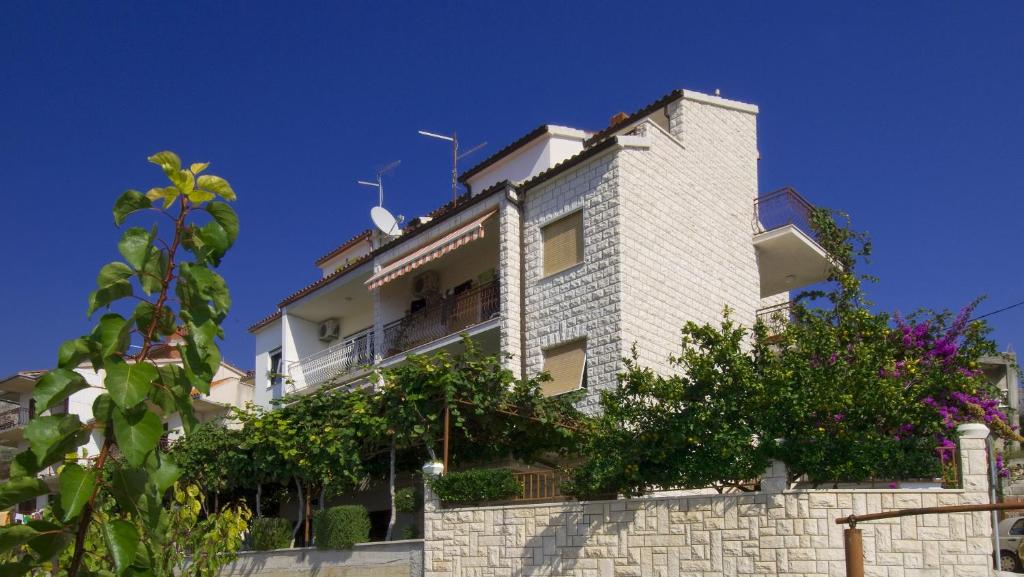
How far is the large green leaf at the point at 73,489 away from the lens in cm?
330

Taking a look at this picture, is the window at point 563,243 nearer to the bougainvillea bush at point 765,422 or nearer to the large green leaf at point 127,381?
the bougainvillea bush at point 765,422

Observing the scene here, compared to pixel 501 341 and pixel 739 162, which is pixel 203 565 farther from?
pixel 739 162

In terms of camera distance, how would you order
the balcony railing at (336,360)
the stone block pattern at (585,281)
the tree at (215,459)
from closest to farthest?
1. the stone block pattern at (585,281)
2. the tree at (215,459)
3. the balcony railing at (336,360)

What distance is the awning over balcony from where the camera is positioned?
24569mm

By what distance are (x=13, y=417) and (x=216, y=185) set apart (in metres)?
52.2

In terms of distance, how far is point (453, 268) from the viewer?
96.9 feet

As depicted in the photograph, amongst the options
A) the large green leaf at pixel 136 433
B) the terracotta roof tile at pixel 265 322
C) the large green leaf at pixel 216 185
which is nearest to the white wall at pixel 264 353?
the terracotta roof tile at pixel 265 322

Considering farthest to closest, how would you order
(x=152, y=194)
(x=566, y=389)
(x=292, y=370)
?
Answer: (x=292, y=370) < (x=566, y=389) < (x=152, y=194)

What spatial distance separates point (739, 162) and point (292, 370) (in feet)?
50.4

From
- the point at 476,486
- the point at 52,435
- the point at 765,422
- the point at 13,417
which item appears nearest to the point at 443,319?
the point at 476,486

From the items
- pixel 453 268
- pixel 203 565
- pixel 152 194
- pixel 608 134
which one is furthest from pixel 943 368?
pixel 152 194

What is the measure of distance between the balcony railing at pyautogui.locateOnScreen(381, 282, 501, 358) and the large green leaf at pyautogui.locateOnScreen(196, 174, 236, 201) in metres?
20.6

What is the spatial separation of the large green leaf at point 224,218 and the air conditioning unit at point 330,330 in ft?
102

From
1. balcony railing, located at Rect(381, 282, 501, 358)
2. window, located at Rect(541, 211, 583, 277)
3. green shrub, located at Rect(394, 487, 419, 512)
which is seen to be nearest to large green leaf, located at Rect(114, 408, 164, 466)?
green shrub, located at Rect(394, 487, 419, 512)
